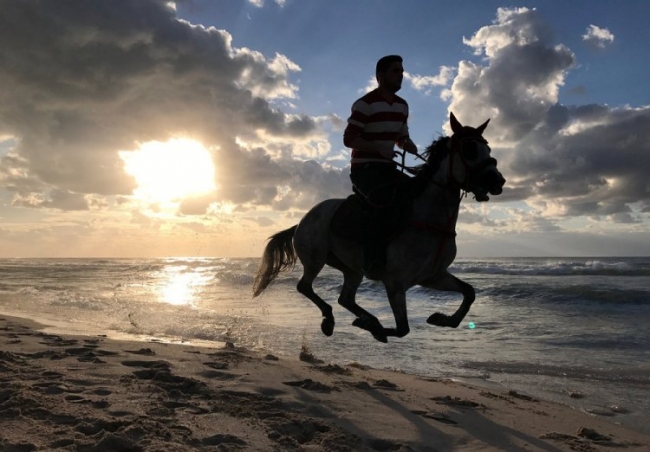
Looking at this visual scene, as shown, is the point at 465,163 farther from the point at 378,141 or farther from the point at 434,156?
the point at 378,141

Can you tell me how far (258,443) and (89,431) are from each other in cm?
125

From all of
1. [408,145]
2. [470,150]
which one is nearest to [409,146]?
[408,145]

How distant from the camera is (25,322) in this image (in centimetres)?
1223

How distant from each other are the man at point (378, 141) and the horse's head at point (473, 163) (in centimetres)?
71

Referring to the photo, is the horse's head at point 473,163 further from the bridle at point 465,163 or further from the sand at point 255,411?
the sand at point 255,411

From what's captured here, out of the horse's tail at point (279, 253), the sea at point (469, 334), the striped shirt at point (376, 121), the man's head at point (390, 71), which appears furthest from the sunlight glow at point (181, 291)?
the man's head at point (390, 71)

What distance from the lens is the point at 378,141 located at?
5.85 metres

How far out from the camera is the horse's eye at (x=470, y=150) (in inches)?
201

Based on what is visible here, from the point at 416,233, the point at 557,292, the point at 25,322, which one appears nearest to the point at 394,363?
the point at 416,233

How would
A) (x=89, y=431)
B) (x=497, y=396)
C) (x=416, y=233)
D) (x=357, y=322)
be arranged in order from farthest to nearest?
(x=497, y=396), (x=357, y=322), (x=416, y=233), (x=89, y=431)

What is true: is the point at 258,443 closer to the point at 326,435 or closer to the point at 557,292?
the point at 326,435

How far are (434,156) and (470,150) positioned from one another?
1.81 feet

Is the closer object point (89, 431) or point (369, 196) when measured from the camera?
point (89, 431)

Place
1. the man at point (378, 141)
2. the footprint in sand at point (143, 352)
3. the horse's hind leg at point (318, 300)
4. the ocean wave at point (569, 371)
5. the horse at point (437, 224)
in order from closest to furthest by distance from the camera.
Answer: the horse at point (437, 224), the man at point (378, 141), the horse's hind leg at point (318, 300), the ocean wave at point (569, 371), the footprint in sand at point (143, 352)
